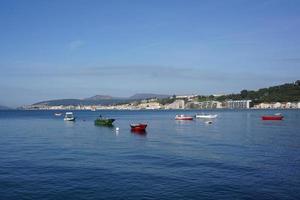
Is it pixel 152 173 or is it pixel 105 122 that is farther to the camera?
pixel 105 122

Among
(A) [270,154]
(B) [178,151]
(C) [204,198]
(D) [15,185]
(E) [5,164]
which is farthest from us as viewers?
(B) [178,151]

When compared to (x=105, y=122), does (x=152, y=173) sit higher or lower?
lower

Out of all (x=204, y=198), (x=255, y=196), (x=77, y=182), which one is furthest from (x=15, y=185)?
(x=255, y=196)

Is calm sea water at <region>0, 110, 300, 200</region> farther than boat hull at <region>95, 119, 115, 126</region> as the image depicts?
No

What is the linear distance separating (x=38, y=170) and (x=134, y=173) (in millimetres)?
10042

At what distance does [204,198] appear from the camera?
2962cm

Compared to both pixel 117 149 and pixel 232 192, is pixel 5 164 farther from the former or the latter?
pixel 232 192

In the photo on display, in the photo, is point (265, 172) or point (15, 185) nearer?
point (15, 185)

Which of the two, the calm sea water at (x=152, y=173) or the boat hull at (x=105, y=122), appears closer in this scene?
the calm sea water at (x=152, y=173)

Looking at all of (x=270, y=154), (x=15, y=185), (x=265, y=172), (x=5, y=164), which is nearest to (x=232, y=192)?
(x=265, y=172)

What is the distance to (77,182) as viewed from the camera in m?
34.9

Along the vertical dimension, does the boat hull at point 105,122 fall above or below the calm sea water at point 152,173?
above

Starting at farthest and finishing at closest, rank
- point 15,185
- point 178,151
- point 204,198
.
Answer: point 178,151 → point 15,185 → point 204,198

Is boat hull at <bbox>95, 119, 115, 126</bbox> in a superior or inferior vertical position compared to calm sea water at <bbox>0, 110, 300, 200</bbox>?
superior
